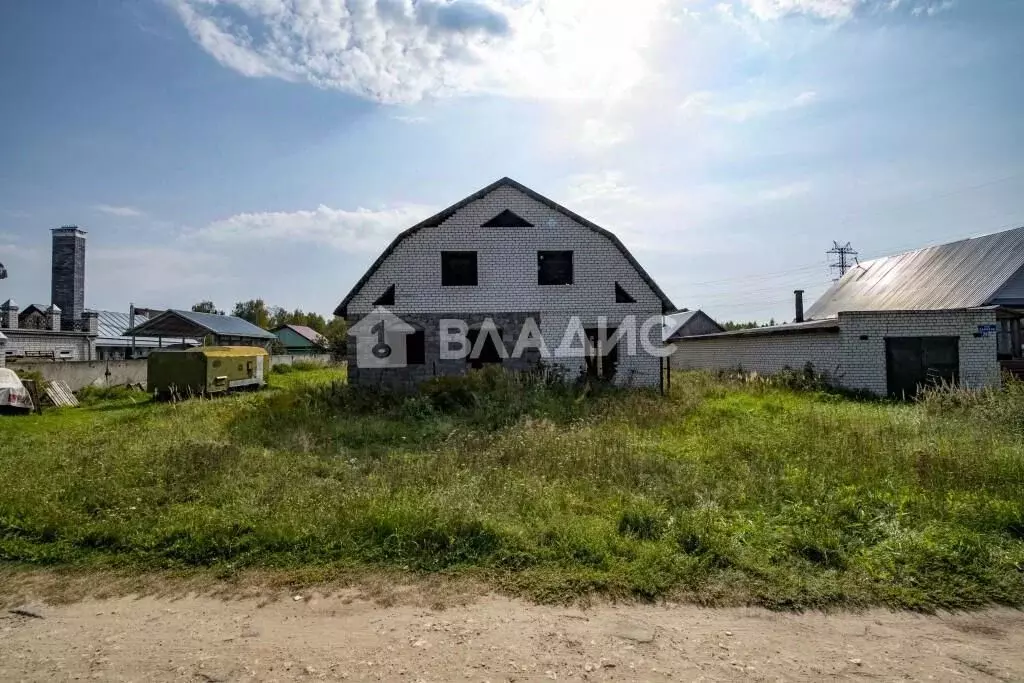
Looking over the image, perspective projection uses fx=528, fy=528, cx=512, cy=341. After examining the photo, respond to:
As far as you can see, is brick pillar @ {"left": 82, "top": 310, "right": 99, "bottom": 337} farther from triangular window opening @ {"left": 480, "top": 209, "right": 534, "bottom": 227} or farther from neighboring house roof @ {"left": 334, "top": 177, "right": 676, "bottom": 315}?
triangular window opening @ {"left": 480, "top": 209, "right": 534, "bottom": 227}

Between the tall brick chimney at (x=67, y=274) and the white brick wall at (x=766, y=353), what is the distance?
31873mm

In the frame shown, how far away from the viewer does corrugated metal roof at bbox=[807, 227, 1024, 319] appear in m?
22.0

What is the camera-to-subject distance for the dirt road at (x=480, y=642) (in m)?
2.82

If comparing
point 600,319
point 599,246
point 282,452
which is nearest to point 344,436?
point 282,452

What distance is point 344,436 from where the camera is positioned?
8.53 metres

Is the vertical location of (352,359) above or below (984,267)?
below

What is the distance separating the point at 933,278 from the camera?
24.8 meters

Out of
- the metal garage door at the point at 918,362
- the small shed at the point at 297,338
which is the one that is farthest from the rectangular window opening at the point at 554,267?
the small shed at the point at 297,338

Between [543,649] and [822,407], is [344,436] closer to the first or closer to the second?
[543,649]

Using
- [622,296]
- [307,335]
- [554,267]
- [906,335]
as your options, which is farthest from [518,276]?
[307,335]

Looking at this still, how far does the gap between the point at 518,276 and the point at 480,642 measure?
1201 cm

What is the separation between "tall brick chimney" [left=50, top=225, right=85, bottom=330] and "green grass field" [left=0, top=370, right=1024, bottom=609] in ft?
82.3

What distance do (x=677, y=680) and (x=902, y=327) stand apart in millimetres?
14671

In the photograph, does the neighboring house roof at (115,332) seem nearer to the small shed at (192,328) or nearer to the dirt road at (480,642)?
the small shed at (192,328)
